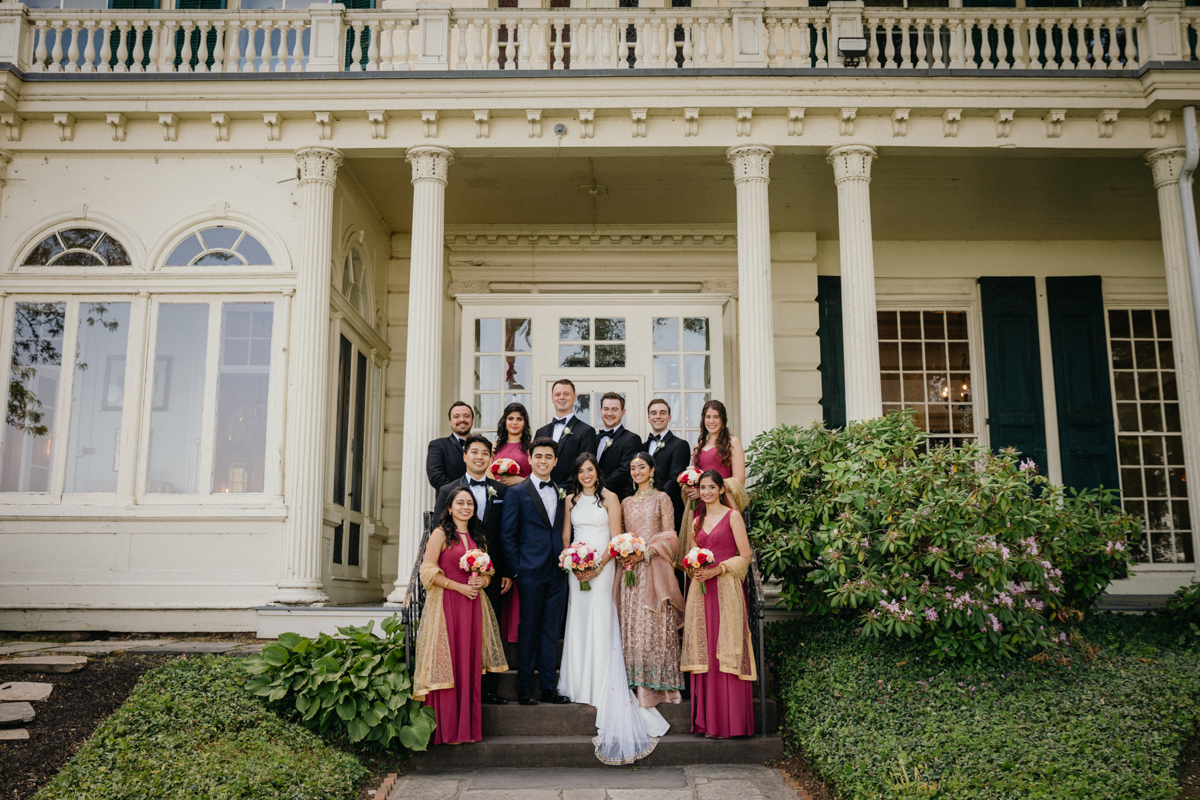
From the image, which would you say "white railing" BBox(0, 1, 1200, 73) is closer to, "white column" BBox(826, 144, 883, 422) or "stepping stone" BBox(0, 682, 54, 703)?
"white column" BBox(826, 144, 883, 422)

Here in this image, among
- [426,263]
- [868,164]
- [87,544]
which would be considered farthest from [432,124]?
[87,544]

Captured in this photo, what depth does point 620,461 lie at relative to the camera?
7.19 m

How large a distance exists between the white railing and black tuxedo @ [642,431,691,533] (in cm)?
365

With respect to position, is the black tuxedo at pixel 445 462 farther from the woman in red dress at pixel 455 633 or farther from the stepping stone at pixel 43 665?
the stepping stone at pixel 43 665

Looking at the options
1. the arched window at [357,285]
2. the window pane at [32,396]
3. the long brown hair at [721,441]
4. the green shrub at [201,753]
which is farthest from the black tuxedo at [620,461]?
the window pane at [32,396]

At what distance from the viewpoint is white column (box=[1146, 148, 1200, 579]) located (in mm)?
8383

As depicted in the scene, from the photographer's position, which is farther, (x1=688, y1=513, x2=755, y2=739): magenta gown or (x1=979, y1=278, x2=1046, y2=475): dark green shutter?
(x1=979, y1=278, x2=1046, y2=475): dark green shutter

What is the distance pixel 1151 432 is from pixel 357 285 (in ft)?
31.4

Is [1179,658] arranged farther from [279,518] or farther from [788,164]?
[279,518]

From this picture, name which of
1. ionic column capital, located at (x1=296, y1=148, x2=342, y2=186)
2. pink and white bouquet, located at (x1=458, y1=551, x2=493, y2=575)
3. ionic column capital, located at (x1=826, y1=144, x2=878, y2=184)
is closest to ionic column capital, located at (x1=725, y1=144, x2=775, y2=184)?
ionic column capital, located at (x1=826, y1=144, x2=878, y2=184)

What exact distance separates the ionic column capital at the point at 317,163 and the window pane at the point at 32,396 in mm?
2596

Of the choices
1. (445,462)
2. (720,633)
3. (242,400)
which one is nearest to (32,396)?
(242,400)

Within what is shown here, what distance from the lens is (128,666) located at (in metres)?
6.46

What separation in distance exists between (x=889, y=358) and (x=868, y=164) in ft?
11.4
